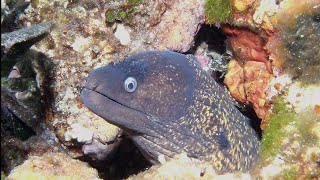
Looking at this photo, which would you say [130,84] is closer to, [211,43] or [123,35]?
[123,35]

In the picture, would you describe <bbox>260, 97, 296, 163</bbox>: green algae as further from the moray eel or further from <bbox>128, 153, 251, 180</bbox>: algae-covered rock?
the moray eel

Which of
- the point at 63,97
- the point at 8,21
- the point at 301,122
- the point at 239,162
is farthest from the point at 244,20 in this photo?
the point at 8,21

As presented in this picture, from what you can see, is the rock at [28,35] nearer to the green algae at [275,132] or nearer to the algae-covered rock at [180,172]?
the algae-covered rock at [180,172]

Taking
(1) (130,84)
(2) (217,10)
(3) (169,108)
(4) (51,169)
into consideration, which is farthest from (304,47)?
(4) (51,169)

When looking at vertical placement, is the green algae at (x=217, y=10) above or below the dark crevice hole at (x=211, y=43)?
above

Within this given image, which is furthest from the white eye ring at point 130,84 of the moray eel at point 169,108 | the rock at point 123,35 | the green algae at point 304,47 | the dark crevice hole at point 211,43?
the dark crevice hole at point 211,43

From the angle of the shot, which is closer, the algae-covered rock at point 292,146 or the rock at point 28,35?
the algae-covered rock at point 292,146

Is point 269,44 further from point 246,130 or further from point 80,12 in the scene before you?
point 80,12
